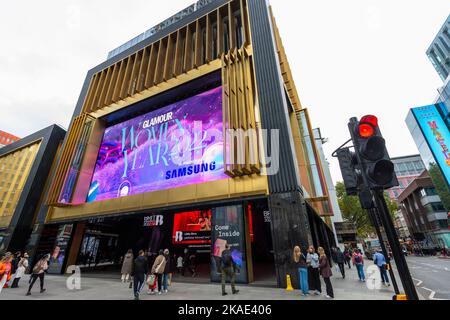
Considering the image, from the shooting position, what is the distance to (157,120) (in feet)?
63.3

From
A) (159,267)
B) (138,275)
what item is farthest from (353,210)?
(138,275)

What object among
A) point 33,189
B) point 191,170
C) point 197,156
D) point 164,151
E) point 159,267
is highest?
point 164,151

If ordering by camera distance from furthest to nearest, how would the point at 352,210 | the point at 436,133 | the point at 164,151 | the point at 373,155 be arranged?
the point at 352,210
the point at 436,133
the point at 164,151
the point at 373,155

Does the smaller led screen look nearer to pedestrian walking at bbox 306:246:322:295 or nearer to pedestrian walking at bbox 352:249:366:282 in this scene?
Answer: pedestrian walking at bbox 352:249:366:282

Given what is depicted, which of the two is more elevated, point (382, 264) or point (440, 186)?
point (440, 186)

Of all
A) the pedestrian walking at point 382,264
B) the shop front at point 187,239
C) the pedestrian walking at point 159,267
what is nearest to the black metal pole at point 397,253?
the pedestrian walking at point 159,267

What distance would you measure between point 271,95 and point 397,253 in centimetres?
1183

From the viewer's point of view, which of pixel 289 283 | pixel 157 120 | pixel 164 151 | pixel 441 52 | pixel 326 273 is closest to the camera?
pixel 326 273

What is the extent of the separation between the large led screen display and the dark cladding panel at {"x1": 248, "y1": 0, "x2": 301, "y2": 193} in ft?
134

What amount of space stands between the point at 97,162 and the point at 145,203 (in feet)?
31.4

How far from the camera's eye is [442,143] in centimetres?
3847

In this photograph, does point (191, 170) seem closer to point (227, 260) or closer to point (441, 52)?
point (227, 260)

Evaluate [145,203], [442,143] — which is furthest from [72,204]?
[442,143]

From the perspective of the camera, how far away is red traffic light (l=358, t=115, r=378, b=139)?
358 centimetres
